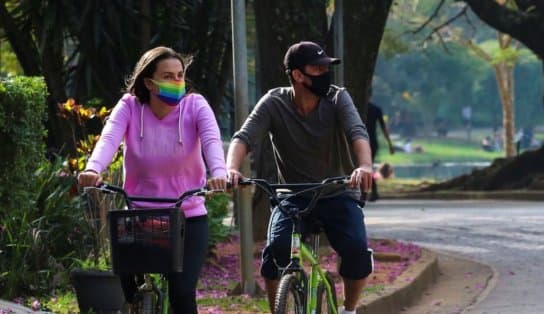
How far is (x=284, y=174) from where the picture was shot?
677cm

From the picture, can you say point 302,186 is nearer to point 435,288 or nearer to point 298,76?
point 298,76

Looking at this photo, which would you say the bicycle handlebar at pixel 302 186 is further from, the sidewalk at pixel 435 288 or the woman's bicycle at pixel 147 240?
the sidewalk at pixel 435 288

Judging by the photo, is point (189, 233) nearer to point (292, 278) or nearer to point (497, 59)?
point (292, 278)

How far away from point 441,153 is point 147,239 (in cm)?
9335

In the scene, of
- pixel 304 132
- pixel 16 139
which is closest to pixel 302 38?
pixel 16 139

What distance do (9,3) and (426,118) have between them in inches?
3366

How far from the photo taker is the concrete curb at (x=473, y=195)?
2428 cm

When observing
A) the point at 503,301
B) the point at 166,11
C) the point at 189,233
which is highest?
the point at 166,11

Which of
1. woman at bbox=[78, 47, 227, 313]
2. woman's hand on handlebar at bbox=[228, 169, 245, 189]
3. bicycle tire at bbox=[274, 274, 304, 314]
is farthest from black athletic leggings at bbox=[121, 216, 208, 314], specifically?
bicycle tire at bbox=[274, 274, 304, 314]

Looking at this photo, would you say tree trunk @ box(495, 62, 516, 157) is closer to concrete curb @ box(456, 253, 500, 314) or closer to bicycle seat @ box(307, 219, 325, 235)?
concrete curb @ box(456, 253, 500, 314)

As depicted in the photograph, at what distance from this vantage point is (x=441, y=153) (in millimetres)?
97750

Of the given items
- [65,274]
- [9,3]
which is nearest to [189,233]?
[65,274]

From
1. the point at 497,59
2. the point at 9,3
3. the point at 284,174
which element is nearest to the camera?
the point at 284,174

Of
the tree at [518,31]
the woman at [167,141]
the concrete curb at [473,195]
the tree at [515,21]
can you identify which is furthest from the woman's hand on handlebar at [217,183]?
the tree at [515,21]
